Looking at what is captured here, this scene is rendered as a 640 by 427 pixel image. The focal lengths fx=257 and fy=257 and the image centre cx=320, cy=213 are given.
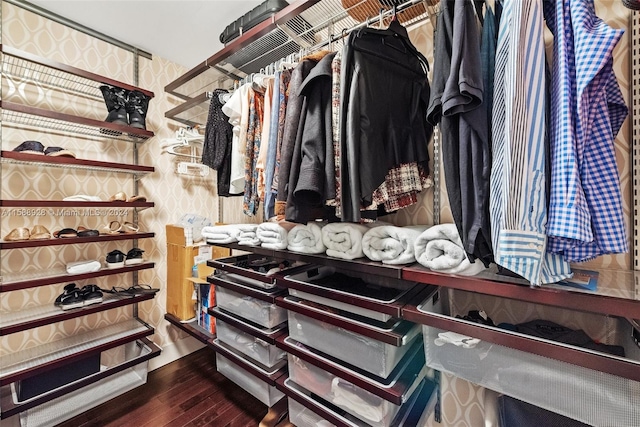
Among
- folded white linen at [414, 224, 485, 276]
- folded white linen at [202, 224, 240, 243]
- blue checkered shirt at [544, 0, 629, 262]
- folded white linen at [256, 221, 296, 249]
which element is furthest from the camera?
folded white linen at [202, 224, 240, 243]

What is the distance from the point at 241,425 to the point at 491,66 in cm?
197

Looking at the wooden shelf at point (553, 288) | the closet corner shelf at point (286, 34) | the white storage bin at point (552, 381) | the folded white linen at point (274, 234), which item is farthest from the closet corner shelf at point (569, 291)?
the closet corner shelf at point (286, 34)

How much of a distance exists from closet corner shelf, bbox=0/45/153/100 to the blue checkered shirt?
6.95ft

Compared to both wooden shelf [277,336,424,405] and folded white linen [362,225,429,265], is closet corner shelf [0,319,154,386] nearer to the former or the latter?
wooden shelf [277,336,424,405]

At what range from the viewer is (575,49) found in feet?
1.80

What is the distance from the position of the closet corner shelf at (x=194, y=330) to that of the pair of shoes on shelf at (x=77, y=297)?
0.50 m

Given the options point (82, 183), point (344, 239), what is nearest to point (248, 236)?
point (344, 239)

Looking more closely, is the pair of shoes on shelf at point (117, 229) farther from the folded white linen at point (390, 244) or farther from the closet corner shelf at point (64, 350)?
the folded white linen at point (390, 244)

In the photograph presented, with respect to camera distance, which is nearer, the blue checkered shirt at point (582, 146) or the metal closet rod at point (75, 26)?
the blue checkered shirt at point (582, 146)

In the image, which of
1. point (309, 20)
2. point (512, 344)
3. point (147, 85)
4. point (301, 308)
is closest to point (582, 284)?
point (512, 344)

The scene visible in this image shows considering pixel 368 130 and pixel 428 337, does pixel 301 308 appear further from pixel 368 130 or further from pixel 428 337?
pixel 368 130

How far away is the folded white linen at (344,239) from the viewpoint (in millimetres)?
976

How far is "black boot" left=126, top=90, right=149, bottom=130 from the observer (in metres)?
1.69

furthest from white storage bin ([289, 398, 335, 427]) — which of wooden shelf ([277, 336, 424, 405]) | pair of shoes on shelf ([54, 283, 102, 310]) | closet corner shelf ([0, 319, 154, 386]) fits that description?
pair of shoes on shelf ([54, 283, 102, 310])
